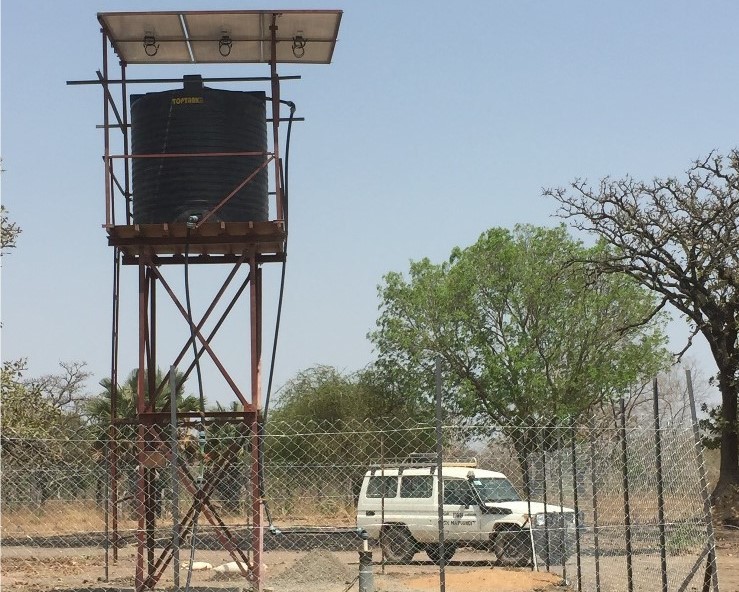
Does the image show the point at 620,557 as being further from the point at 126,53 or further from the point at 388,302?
the point at 388,302

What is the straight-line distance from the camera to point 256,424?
1565cm

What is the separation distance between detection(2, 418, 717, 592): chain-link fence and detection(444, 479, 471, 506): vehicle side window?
4 cm

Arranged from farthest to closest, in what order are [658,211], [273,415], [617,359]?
1. [273,415]
2. [617,359]
3. [658,211]

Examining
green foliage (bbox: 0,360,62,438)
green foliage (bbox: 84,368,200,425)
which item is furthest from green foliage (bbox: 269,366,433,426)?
green foliage (bbox: 0,360,62,438)

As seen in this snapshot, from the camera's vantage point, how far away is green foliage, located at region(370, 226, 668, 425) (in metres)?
41.8

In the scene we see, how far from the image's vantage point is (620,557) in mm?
24031

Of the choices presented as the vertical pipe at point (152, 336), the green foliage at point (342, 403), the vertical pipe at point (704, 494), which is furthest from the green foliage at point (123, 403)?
the vertical pipe at point (704, 494)

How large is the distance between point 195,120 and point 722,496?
69.0 ft

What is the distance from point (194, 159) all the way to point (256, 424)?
3.80m

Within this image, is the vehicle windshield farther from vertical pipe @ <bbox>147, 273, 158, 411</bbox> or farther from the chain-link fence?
vertical pipe @ <bbox>147, 273, 158, 411</bbox>

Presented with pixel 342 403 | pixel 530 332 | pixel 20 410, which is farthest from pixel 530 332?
pixel 20 410

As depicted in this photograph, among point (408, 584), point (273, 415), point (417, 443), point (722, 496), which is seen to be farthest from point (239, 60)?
point (273, 415)

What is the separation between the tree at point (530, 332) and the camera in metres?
A: 41.8

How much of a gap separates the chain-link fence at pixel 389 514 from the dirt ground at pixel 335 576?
59mm
